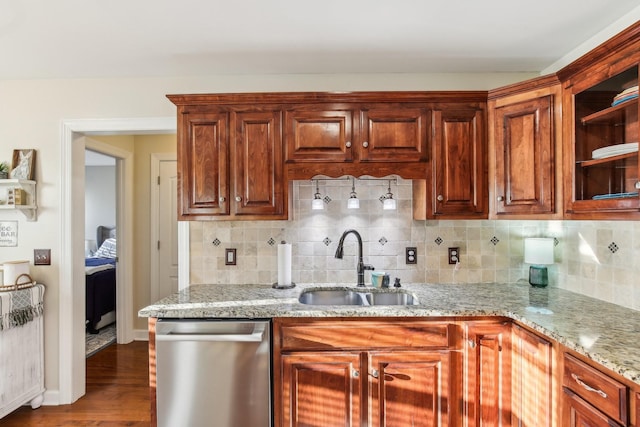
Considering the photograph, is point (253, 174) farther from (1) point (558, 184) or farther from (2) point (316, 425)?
(1) point (558, 184)

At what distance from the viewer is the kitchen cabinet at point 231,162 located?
2432mm

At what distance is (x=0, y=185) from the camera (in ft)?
9.04

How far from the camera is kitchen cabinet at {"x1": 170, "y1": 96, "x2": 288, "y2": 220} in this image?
2432 mm

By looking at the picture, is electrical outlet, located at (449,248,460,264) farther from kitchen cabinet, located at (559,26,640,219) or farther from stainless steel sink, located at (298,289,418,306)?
kitchen cabinet, located at (559,26,640,219)

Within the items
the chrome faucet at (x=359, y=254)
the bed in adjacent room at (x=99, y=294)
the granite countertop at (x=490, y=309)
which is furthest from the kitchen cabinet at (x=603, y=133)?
the bed in adjacent room at (x=99, y=294)

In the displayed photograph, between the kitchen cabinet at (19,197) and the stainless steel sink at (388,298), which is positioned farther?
the kitchen cabinet at (19,197)

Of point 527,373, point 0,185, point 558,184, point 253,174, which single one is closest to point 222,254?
point 253,174

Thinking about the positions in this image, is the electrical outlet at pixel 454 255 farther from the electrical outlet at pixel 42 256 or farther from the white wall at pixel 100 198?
the white wall at pixel 100 198

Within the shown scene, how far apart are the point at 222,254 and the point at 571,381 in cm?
224

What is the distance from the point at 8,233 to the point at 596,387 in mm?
3803

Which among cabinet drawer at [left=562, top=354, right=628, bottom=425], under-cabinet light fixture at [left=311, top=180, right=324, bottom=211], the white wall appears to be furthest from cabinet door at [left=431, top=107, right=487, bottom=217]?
the white wall

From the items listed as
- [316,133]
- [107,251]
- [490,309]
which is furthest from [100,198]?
[490,309]

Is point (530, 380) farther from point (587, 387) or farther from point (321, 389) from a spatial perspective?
point (321, 389)

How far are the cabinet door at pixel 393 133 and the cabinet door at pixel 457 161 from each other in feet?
0.33
